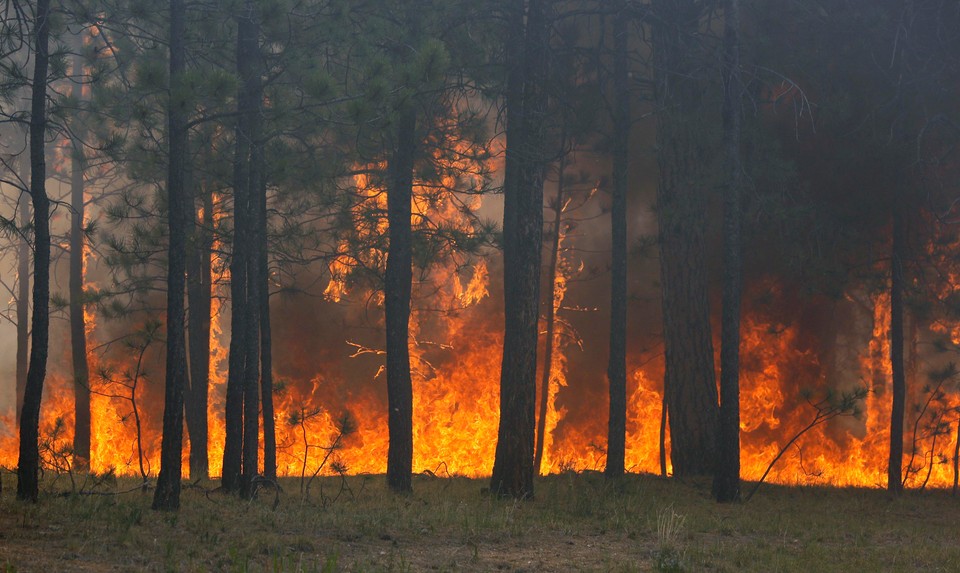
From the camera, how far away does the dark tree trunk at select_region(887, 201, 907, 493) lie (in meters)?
15.8

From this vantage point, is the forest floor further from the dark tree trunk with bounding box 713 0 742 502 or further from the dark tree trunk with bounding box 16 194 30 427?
the dark tree trunk with bounding box 16 194 30 427

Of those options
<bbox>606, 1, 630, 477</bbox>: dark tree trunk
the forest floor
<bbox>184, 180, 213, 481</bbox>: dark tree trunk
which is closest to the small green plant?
the forest floor

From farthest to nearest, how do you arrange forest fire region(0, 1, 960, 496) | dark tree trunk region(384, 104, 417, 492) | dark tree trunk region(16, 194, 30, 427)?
dark tree trunk region(16, 194, 30, 427) → forest fire region(0, 1, 960, 496) → dark tree trunk region(384, 104, 417, 492)

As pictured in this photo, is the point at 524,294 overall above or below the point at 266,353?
above

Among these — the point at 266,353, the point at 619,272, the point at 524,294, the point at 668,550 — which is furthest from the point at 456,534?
the point at 619,272

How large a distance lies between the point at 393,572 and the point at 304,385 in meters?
17.9

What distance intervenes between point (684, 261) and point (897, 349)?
13.3 feet

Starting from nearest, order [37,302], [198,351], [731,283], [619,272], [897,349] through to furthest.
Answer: [37,302]
[731,283]
[619,272]
[897,349]
[198,351]

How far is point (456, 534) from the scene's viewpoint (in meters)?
8.95

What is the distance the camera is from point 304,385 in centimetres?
2416

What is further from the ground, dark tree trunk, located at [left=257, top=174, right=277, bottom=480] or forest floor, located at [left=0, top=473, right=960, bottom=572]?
dark tree trunk, located at [left=257, top=174, right=277, bottom=480]

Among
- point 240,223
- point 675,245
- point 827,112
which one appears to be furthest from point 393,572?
point 827,112

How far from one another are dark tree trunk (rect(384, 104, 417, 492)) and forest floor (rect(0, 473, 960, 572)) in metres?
1.01

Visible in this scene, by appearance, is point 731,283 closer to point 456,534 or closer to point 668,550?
point 668,550
